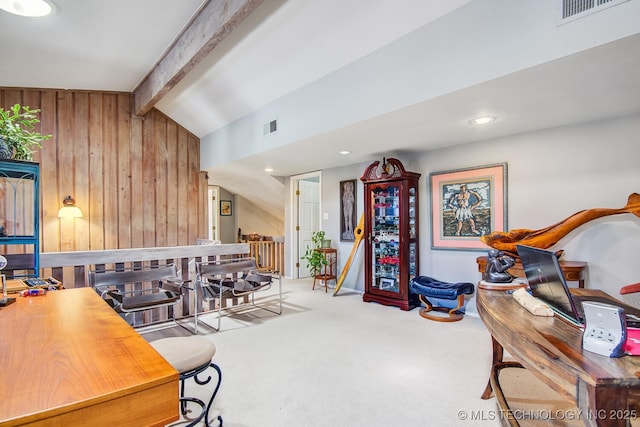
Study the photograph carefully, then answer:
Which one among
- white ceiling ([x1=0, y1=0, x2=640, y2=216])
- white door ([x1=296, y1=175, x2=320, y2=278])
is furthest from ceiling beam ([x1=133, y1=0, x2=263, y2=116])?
white door ([x1=296, y1=175, x2=320, y2=278])

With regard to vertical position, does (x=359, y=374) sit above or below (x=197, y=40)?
below

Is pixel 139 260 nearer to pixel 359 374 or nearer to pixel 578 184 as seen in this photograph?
pixel 359 374

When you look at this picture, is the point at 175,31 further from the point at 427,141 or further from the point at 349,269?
the point at 349,269

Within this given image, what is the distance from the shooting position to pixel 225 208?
8.77 m

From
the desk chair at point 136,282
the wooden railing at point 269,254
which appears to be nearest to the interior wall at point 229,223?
the wooden railing at point 269,254

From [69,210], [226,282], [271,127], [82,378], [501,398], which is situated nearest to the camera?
[82,378]

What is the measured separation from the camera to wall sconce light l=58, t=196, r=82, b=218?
4.61 meters

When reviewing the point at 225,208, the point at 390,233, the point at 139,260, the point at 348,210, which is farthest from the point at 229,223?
the point at 390,233

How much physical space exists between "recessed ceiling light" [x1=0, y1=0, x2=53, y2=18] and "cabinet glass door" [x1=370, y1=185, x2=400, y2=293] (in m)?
3.71

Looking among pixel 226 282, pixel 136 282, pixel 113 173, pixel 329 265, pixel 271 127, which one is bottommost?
pixel 329 265

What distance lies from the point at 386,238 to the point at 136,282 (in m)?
3.02

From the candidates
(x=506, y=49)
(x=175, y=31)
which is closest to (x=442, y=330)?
(x=506, y=49)

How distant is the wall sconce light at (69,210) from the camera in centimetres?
461

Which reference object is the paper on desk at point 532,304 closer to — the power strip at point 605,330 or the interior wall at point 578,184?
the power strip at point 605,330
